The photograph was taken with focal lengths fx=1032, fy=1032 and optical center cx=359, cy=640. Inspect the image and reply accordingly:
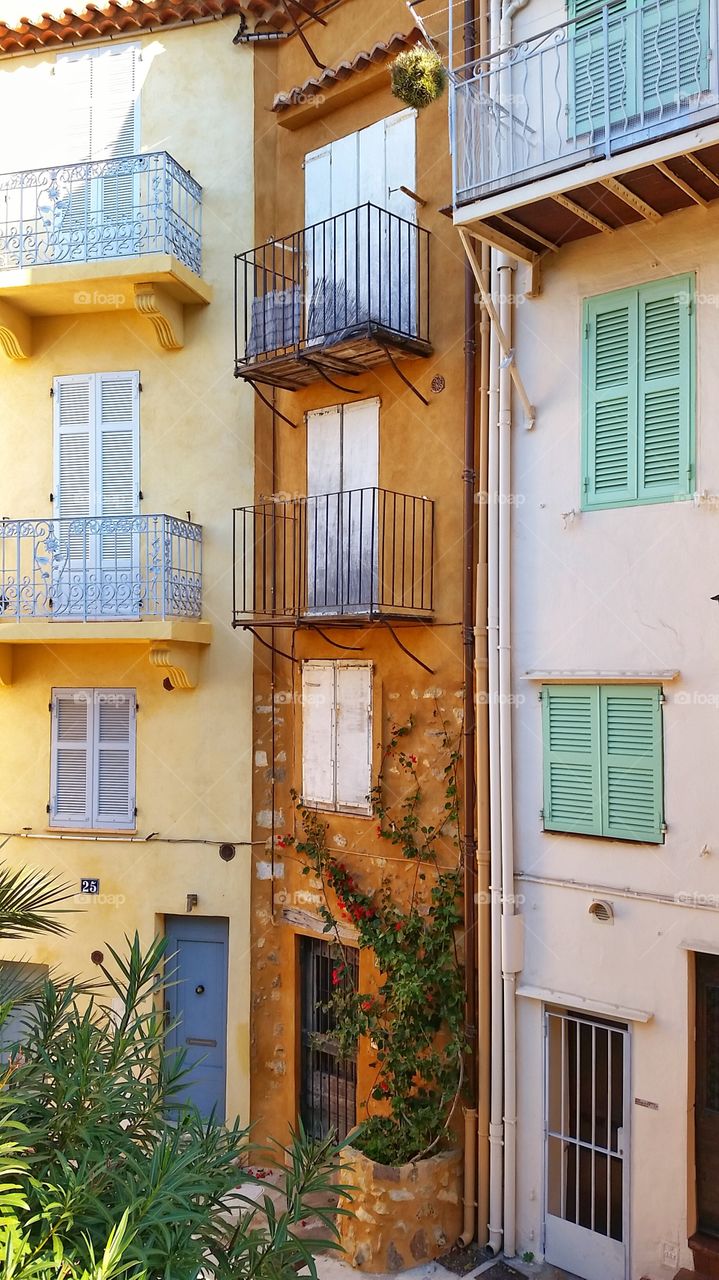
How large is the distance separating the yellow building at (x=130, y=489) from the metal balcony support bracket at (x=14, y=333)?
29mm

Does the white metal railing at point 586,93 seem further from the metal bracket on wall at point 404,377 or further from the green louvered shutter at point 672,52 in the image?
the metal bracket on wall at point 404,377

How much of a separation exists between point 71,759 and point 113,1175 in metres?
7.46

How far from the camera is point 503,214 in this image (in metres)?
7.76

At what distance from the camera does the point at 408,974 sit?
882 cm

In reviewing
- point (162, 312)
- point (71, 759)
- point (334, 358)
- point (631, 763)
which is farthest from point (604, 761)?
point (162, 312)

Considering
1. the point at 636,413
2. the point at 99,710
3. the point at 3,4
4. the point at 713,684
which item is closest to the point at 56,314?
the point at 3,4

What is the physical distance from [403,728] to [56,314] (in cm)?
643

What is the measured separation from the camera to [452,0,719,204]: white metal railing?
708 centimetres

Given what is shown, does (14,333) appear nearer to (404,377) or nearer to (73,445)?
(73,445)

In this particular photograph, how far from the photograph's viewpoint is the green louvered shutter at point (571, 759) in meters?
8.12

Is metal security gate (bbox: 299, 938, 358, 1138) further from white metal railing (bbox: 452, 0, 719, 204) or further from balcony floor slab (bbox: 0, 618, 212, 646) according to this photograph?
white metal railing (bbox: 452, 0, 719, 204)

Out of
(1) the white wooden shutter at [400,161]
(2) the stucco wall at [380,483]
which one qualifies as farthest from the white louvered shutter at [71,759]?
(1) the white wooden shutter at [400,161]

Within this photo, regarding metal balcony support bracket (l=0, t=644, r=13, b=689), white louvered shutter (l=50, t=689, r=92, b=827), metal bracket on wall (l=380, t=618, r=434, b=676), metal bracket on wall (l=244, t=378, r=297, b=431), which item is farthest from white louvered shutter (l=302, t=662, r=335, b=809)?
metal balcony support bracket (l=0, t=644, r=13, b=689)

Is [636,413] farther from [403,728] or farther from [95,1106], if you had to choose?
[95,1106]
